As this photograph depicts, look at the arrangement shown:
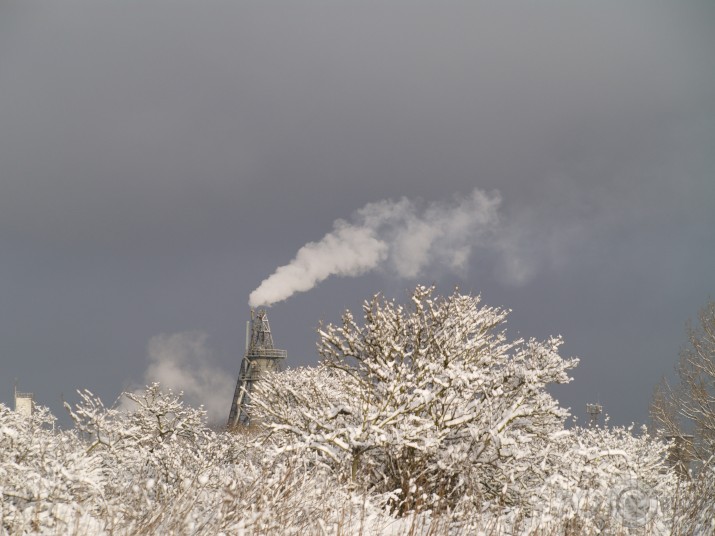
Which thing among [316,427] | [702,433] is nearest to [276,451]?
[316,427]

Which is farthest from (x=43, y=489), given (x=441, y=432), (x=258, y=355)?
(x=258, y=355)

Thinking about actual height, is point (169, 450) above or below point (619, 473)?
above

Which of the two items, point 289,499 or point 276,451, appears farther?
point 276,451

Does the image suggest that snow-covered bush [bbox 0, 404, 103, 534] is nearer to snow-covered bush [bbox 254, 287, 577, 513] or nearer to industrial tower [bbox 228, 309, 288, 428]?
snow-covered bush [bbox 254, 287, 577, 513]

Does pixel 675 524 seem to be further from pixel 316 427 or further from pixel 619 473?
pixel 316 427

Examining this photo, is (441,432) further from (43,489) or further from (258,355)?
(258,355)

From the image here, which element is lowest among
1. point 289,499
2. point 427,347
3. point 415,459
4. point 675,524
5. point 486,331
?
point 675,524

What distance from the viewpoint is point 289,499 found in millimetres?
6559

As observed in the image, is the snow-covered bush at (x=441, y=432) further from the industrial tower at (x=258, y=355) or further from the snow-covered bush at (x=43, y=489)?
the industrial tower at (x=258, y=355)

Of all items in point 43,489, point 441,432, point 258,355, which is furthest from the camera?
point 258,355

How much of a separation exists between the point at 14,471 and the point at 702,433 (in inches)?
1005

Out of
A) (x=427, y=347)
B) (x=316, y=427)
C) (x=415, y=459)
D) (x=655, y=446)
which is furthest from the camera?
(x=655, y=446)

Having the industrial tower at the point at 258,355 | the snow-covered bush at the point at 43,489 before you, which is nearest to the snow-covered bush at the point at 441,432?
the snow-covered bush at the point at 43,489

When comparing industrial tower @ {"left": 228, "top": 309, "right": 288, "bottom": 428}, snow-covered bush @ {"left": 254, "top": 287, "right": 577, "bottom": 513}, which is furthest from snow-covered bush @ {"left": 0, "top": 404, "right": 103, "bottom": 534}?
industrial tower @ {"left": 228, "top": 309, "right": 288, "bottom": 428}
